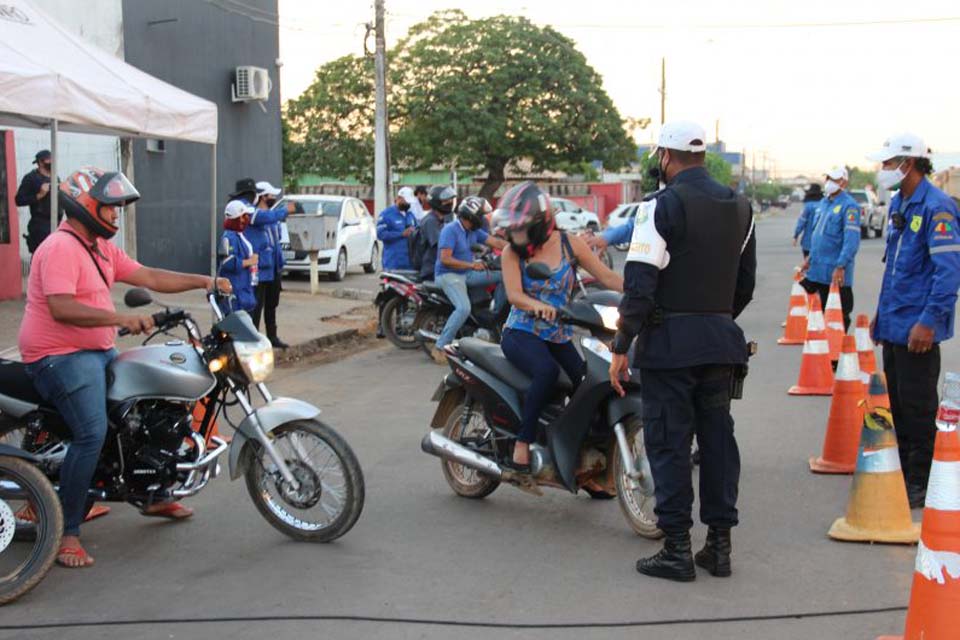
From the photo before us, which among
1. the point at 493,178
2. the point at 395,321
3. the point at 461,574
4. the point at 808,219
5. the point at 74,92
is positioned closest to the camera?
the point at 461,574

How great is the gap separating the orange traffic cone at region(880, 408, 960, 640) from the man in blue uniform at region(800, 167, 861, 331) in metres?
6.62

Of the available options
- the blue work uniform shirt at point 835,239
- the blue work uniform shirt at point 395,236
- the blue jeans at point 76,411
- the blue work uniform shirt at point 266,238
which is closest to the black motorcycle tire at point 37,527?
the blue jeans at point 76,411

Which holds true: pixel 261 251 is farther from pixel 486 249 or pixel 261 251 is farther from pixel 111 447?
pixel 111 447

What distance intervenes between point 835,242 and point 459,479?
5.62m

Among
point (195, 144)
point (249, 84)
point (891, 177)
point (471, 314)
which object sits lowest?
point (471, 314)

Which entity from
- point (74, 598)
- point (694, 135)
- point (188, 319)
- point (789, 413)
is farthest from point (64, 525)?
point (789, 413)

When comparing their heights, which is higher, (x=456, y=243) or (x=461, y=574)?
(x=456, y=243)

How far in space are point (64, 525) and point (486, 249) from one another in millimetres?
7283

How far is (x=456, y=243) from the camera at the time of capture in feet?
38.1

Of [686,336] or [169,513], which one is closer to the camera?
[686,336]

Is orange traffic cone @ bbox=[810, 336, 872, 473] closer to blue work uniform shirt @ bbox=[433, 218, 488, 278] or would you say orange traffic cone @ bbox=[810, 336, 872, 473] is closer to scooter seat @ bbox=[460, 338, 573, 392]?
scooter seat @ bbox=[460, 338, 573, 392]

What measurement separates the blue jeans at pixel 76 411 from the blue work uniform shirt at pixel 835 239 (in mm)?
7424

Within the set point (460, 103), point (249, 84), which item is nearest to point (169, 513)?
point (249, 84)

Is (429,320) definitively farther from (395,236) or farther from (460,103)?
(460,103)
